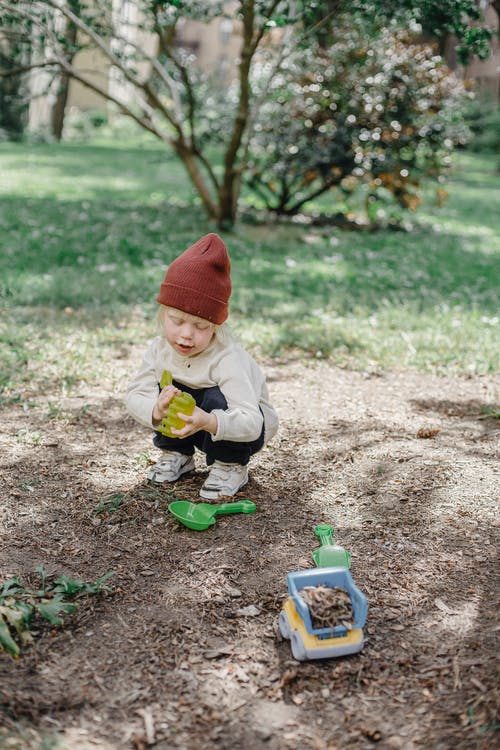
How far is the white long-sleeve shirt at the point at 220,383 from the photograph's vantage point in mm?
3074

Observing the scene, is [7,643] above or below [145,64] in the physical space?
below

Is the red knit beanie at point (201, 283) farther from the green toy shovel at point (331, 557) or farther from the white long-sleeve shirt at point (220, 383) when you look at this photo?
the green toy shovel at point (331, 557)

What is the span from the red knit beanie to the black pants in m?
0.32

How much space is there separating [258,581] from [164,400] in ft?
2.58

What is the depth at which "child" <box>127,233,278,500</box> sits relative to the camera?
3.02 meters

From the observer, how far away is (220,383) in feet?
10.4

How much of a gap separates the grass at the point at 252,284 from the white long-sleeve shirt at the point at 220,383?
135 centimetres

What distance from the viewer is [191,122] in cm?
842

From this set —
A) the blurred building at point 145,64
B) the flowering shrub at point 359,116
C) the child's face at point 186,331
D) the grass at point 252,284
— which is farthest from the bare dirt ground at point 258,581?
the flowering shrub at point 359,116

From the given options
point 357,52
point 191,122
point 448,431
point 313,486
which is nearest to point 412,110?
point 357,52

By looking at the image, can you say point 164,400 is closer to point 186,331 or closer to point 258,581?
point 186,331

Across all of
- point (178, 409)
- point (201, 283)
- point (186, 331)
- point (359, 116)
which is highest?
point (359, 116)

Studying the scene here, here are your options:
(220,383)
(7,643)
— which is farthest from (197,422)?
(7,643)

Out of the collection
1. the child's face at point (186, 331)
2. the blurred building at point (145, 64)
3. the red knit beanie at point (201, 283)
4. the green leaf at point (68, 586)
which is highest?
the blurred building at point (145, 64)
